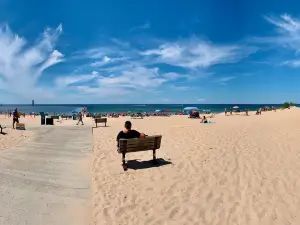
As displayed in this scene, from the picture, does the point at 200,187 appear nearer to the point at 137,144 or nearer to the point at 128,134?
the point at 137,144

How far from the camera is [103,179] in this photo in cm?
710

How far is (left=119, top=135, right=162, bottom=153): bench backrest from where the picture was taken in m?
8.09

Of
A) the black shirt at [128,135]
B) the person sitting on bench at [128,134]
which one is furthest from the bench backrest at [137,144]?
the black shirt at [128,135]

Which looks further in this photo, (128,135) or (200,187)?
(128,135)

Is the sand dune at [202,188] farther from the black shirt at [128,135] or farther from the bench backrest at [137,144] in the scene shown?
the black shirt at [128,135]

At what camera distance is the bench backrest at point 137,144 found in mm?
8094

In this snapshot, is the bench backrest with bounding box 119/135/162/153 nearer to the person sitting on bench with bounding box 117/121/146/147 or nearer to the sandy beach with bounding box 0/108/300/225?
the person sitting on bench with bounding box 117/121/146/147

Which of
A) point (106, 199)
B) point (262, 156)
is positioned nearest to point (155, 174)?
point (106, 199)

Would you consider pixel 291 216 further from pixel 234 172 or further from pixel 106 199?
pixel 106 199

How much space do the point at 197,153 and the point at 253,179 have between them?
11.0 ft

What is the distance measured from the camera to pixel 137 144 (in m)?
8.35

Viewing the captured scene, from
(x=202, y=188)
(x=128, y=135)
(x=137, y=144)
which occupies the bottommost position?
(x=202, y=188)

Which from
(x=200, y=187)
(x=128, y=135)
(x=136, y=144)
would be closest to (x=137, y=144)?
(x=136, y=144)

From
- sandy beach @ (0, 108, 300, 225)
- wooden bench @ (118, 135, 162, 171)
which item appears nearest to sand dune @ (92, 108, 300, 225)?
sandy beach @ (0, 108, 300, 225)
